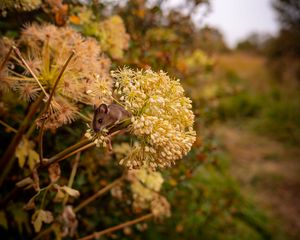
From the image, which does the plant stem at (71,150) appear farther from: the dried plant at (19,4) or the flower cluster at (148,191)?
the dried plant at (19,4)

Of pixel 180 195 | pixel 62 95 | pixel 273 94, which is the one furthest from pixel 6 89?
pixel 273 94

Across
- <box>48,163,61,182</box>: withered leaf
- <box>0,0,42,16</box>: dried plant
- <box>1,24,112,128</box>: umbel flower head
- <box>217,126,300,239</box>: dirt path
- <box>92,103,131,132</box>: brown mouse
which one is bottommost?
<box>48,163,61,182</box>: withered leaf

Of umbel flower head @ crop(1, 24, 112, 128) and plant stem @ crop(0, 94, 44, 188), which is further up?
umbel flower head @ crop(1, 24, 112, 128)

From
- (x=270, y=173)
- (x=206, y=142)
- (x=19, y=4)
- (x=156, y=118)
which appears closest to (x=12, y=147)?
(x=19, y=4)

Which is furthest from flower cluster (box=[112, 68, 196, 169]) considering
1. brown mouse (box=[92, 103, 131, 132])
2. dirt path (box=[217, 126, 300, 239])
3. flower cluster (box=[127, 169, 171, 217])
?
dirt path (box=[217, 126, 300, 239])

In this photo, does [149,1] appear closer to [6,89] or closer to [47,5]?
[47,5]

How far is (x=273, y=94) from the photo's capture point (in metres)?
11.0

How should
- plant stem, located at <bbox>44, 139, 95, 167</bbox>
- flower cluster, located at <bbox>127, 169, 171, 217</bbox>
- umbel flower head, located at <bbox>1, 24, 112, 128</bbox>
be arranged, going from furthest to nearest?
flower cluster, located at <bbox>127, 169, 171, 217</bbox>, umbel flower head, located at <bbox>1, 24, 112, 128</bbox>, plant stem, located at <bbox>44, 139, 95, 167</bbox>

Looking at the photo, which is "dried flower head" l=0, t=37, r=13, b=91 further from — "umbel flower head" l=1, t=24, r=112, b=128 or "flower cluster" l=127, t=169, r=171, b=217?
"flower cluster" l=127, t=169, r=171, b=217

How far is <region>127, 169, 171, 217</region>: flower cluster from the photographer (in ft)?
5.64

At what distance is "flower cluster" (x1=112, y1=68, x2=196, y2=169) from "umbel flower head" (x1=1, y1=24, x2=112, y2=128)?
0.51 feet

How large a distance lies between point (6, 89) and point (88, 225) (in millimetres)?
926

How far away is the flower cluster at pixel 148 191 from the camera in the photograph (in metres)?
1.72

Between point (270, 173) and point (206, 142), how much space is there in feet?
12.2
